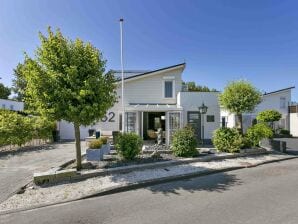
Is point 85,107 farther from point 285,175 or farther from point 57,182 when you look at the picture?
point 285,175

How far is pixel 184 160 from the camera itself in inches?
405

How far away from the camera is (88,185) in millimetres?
7379

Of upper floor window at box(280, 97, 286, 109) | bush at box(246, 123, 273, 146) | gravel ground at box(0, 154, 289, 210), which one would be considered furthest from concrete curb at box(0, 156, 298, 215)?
upper floor window at box(280, 97, 286, 109)

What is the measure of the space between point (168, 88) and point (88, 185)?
12.6 meters

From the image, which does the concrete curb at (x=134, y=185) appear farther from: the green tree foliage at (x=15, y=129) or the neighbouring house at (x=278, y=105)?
the neighbouring house at (x=278, y=105)

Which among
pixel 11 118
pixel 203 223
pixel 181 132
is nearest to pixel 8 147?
pixel 11 118

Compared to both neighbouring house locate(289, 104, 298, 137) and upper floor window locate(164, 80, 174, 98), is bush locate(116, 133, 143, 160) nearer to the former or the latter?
upper floor window locate(164, 80, 174, 98)

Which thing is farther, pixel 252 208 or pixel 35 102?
pixel 35 102

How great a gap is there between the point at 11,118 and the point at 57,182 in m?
9.94

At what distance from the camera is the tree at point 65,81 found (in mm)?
8055

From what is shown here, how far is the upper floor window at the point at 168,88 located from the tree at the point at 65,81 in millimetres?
10264

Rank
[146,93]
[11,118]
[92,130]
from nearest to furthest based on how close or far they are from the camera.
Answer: [11,118] → [146,93] → [92,130]

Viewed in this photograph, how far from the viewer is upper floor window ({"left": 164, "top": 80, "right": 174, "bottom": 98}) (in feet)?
60.6

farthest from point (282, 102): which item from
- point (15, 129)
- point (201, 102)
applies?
point (15, 129)
